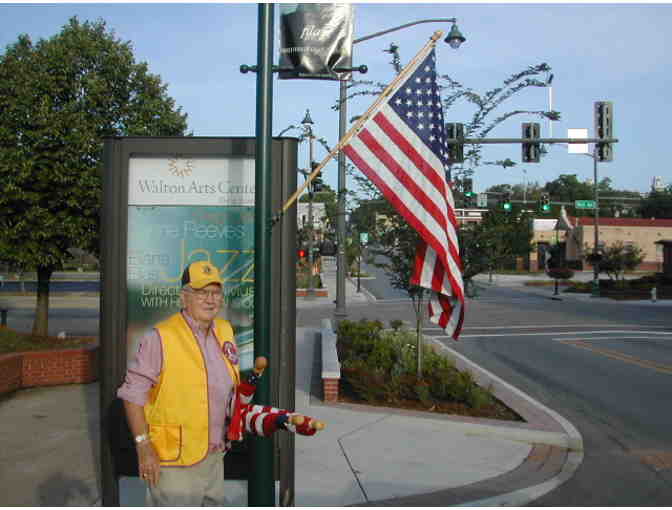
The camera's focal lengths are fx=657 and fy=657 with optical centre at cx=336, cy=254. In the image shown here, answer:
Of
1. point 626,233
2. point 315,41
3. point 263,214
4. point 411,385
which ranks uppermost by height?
point 626,233

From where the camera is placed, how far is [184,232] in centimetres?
560

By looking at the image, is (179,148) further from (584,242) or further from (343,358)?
(584,242)

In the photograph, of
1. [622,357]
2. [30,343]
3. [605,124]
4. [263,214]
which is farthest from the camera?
[605,124]

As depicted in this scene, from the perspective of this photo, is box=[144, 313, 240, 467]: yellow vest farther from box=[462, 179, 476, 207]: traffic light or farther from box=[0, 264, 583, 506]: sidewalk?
box=[462, 179, 476, 207]: traffic light

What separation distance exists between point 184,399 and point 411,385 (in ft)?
22.1

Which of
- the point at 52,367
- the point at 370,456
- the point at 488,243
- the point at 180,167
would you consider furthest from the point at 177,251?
the point at 52,367

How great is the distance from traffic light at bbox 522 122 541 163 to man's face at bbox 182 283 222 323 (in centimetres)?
1704

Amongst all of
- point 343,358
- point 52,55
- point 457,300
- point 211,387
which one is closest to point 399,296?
point 343,358

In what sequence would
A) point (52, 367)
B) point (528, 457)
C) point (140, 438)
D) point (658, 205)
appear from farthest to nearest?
1. point (658, 205)
2. point (52, 367)
3. point (528, 457)
4. point (140, 438)

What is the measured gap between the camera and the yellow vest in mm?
3686

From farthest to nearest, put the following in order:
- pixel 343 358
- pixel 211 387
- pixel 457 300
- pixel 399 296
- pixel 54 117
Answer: pixel 399 296, pixel 343 358, pixel 54 117, pixel 457 300, pixel 211 387

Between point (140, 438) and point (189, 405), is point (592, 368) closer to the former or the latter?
point (189, 405)

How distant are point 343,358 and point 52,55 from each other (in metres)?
7.73

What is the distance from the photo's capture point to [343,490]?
6.27 m
